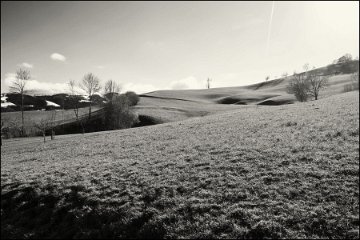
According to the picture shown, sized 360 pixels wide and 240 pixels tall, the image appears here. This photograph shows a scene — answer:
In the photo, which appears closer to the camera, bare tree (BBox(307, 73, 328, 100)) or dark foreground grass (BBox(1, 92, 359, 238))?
dark foreground grass (BBox(1, 92, 359, 238))

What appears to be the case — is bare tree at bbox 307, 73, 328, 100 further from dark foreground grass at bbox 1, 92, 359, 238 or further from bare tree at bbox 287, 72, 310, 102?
dark foreground grass at bbox 1, 92, 359, 238

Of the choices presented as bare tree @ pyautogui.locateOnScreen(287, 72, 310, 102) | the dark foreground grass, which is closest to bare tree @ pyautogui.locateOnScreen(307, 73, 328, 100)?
bare tree @ pyautogui.locateOnScreen(287, 72, 310, 102)

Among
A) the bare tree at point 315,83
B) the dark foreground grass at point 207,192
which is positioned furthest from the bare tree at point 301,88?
the dark foreground grass at point 207,192

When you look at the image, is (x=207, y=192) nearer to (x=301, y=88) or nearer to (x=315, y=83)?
(x=301, y=88)

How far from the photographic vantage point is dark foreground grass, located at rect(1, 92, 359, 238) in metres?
9.29

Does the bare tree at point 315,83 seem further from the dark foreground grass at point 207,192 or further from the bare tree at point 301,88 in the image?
the dark foreground grass at point 207,192

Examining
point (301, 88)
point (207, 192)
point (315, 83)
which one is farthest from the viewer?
point (315, 83)

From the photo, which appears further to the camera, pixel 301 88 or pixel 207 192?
pixel 301 88

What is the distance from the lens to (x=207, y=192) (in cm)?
1193

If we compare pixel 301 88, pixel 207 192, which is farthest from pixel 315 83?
pixel 207 192

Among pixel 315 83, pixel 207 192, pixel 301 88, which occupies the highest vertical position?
pixel 315 83

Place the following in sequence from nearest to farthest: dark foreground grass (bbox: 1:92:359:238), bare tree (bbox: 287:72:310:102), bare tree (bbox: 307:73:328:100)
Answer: dark foreground grass (bbox: 1:92:359:238)
bare tree (bbox: 307:73:328:100)
bare tree (bbox: 287:72:310:102)

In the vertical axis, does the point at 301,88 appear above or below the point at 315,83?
below

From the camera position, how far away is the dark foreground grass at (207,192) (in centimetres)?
929
